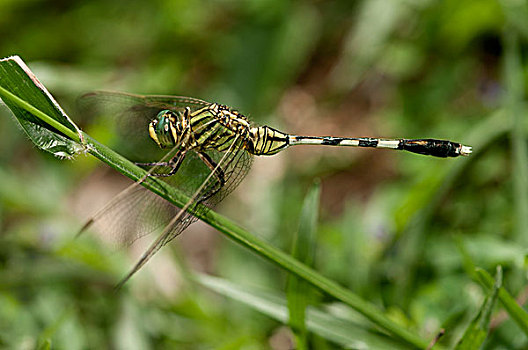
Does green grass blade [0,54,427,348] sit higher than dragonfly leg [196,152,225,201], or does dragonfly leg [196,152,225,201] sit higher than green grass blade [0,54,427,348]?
dragonfly leg [196,152,225,201]

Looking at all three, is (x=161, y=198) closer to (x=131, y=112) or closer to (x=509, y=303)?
(x=131, y=112)

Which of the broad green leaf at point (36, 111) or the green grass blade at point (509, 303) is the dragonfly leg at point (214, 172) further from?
the green grass blade at point (509, 303)

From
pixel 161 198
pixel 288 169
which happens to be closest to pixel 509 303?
pixel 161 198

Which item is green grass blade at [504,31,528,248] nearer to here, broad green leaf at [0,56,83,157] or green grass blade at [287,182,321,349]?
green grass blade at [287,182,321,349]

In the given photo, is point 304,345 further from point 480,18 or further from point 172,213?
point 480,18

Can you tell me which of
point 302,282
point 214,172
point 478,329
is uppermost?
point 214,172

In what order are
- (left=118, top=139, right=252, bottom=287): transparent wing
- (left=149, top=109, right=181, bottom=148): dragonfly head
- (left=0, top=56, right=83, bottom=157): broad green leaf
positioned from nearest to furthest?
(left=0, top=56, right=83, bottom=157): broad green leaf, (left=118, top=139, right=252, bottom=287): transparent wing, (left=149, top=109, right=181, bottom=148): dragonfly head

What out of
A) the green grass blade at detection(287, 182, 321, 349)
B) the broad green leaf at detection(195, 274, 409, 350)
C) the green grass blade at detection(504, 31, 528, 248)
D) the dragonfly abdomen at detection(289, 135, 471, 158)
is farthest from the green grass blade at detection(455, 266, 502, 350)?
the dragonfly abdomen at detection(289, 135, 471, 158)
